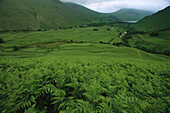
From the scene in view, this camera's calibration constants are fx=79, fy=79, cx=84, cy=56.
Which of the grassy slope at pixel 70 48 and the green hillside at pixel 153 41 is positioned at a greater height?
the green hillside at pixel 153 41

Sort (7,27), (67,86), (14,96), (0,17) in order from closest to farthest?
1. (14,96)
2. (67,86)
3. (7,27)
4. (0,17)

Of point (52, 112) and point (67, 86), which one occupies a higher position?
point (67, 86)

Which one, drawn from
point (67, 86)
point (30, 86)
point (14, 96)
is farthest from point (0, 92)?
point (67, 86)

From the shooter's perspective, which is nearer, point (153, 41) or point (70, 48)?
point (70, 48)

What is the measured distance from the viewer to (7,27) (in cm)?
17462

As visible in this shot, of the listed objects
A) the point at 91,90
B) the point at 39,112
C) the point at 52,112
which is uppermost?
the point at 91,90

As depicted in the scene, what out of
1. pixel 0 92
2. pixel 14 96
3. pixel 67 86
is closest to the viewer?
pixel 14 96

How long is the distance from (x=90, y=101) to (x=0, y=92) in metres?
5.17

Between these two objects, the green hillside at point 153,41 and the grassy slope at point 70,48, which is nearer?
the grassy slope at point 70,48

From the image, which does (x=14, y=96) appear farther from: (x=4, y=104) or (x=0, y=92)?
(x=0, y=92)

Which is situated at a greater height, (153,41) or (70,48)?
(153,41)

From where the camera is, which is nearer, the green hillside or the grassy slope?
the grassy slope

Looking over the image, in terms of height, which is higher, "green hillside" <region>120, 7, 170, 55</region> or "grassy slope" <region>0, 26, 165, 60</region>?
"green hillside" <region>120, 7, 170, 55</region>

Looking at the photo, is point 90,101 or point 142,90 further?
point 142,90
